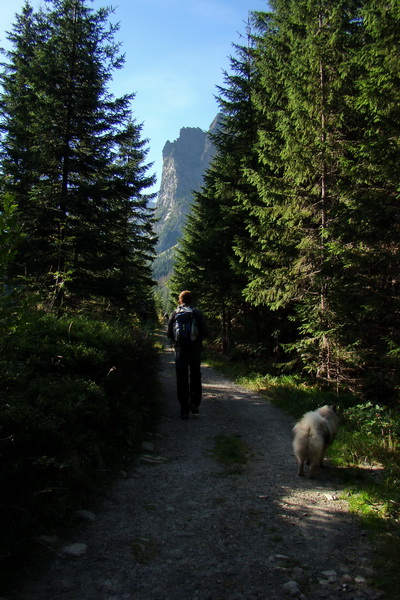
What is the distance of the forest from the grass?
21cm

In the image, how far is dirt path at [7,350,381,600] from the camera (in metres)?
2.55

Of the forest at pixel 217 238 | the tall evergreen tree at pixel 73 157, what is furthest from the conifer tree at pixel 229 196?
the tall evergreen tree at pixel 73 157

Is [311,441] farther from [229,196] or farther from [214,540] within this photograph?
[229,196]

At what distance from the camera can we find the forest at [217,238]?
3.58m

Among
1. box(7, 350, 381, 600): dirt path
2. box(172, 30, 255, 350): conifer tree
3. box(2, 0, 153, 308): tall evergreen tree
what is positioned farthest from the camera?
box(172, 30, 255, 350): conifer tree

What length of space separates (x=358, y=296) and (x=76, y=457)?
6421mm

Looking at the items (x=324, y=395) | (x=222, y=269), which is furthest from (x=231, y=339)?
(x=324, y=395)

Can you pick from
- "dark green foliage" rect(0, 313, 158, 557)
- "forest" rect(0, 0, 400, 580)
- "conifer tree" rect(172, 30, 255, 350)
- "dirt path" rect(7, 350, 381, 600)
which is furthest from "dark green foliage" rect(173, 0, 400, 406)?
"dark green foliage" rect(0, 313, 158, 557)

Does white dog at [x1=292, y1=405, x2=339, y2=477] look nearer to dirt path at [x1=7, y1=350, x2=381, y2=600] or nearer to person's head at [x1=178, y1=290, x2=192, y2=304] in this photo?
dirt path at [x1=7, y1=350, x2=381, y2=600]

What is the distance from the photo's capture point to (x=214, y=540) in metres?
3.17

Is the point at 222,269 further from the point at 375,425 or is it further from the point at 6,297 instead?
the point at 6,297

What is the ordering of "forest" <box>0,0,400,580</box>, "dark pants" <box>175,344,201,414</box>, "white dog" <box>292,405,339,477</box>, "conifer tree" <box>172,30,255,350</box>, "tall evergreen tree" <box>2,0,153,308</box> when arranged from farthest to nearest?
"conifer tree" <box>172,30,255,350</box>
"tall evergreen tree" <box>2,0,153,308</box>
"dark pants" <box>175,344,201,414</box>
"white dog" <box>292,405,339,477</box>
"forest" <box>0,0,400,580</box>

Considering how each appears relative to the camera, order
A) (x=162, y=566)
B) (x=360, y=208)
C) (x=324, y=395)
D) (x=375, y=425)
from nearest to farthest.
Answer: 1. (x=162, y=566)
2. (x=375, y=425)
3. (x=360, y=208)
4. (x=324, y=395)

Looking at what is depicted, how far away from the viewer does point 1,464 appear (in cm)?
287
